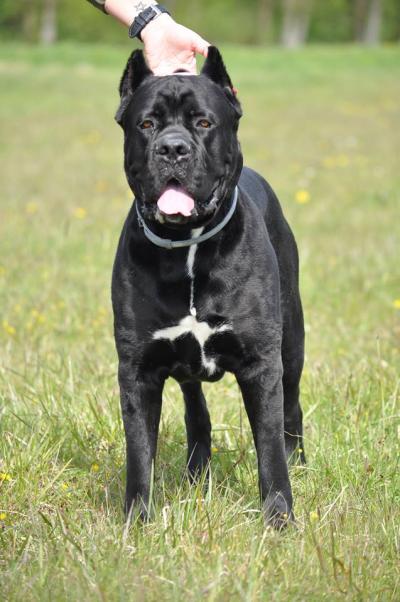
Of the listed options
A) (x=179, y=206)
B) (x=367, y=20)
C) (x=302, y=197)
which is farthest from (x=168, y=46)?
(x=367, y=20)

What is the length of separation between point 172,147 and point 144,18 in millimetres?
1181

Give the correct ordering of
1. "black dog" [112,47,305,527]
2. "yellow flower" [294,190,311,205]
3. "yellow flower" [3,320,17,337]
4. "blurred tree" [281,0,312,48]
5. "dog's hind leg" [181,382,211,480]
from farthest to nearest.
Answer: "blurred tree" [281,0,312,48] < "yellow flower" [294,190,311,205] < "yellow flower" [3,320,17,337] < "dog's hind leg" [181,382,211,480] < "black dog" [112,47,305,527]

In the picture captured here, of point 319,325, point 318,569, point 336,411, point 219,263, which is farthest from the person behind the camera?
point 319,325

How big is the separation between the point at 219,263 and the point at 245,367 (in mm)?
378

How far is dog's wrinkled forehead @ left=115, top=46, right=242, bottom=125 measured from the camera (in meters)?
3.27

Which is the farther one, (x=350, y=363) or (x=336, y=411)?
(x=350, y=363)

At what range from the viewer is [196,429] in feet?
12.8

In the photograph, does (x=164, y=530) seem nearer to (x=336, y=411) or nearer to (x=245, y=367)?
A: (x=245, y=367)

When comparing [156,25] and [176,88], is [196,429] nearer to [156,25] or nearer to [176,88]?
[176,88]

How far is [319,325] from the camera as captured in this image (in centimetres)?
617

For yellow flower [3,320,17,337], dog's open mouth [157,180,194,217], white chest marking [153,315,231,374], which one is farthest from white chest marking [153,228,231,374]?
yellow flower [3,320,17,337]

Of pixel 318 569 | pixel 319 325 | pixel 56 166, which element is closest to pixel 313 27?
pixel 56 166

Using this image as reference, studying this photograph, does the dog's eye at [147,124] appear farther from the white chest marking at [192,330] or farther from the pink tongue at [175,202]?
the white chest marking at [192,330]

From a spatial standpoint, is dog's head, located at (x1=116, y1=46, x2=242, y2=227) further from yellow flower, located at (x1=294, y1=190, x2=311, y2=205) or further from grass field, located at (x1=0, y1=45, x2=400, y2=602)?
yellow flower, located at (x1=294, y1=190, x2=311, y2=205)
